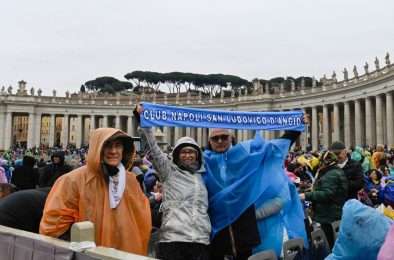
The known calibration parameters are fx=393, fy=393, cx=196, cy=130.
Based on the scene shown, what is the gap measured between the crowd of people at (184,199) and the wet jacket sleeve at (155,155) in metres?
0.01

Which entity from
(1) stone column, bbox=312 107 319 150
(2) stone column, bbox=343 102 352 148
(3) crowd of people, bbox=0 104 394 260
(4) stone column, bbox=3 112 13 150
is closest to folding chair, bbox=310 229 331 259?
(3) crowd of people, bbox=0 104 394 260

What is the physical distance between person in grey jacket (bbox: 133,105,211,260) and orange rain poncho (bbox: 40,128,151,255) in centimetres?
52

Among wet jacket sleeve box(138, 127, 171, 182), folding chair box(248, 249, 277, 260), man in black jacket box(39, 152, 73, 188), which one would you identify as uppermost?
wet jacket sleeve box(138, 127, 171, 182)

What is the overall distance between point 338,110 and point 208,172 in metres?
55.2

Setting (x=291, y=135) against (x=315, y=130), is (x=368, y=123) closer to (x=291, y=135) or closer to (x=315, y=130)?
(x=315, y=130)

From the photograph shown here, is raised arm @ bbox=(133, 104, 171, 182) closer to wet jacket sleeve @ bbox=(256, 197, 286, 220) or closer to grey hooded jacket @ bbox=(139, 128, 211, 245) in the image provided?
grey hooded jacket @ bbox=(139, 128, 211, 245)

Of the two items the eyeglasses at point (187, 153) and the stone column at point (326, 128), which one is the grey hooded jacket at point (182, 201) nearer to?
the eyeglasses at point (187, 153)

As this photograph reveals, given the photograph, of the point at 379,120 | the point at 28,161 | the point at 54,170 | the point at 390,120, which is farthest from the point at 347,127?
the point at 54,170

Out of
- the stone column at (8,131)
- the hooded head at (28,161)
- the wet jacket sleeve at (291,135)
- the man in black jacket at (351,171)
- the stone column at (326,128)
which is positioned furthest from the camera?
the stone column at (8,131)

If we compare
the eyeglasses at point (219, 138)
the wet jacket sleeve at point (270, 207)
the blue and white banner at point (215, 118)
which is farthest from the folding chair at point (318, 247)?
the eyeglasses at point (219, 138)

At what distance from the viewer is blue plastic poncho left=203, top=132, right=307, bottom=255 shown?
17.3 feet

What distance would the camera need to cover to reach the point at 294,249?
5.23 m

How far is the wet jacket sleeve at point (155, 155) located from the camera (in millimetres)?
5195

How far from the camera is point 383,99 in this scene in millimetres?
46938
